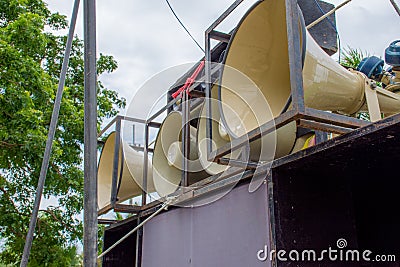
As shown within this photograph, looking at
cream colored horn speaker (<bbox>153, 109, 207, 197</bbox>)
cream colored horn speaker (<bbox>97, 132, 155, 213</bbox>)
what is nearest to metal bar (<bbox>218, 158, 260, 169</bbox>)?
cream colored horn speaker (<bbox>153, 109, 207, 197</bbox>)

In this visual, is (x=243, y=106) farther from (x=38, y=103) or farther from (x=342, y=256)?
(x=38, y=103)

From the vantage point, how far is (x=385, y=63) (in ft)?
11.2

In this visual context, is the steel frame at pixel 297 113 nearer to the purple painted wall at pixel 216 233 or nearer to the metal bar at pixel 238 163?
the metal bar at pixel 238 163

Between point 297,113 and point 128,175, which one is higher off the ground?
point 128,175

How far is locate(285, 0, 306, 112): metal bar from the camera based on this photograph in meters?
2.25

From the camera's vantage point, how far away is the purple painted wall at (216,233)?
2938 mm

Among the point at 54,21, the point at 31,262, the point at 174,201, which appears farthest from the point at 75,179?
the point at 174,201

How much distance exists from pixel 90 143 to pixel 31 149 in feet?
20.2

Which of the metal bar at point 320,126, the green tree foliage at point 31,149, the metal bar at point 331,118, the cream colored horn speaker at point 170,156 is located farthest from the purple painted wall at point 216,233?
Answer: the green tree foliage at point 31,149

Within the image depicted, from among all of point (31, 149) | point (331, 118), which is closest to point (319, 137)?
point (331, 118)

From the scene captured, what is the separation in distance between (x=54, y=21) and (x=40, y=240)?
5.42 metres

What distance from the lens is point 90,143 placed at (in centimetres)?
230

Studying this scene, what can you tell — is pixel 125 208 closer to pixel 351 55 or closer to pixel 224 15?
pixel 224 15

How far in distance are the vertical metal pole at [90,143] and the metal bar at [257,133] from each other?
2.82ft
